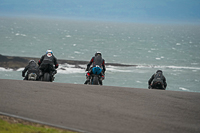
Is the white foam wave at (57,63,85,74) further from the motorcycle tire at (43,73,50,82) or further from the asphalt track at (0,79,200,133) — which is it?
the asphalt track at (0,79,200,133)

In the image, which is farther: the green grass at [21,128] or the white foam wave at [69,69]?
the white foam wave at [69,69]

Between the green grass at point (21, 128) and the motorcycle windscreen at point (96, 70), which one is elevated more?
the motorcycle windscreen at point (96, 70)

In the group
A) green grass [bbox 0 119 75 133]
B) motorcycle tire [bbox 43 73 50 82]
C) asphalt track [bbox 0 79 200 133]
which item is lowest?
green grass [bbox 0 119 75 133]

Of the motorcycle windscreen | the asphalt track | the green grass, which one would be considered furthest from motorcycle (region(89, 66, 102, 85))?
the green grass

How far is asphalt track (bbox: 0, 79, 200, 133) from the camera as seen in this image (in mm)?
9234

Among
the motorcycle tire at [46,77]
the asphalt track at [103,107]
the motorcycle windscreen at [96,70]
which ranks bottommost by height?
the asphalt track at [103,107]

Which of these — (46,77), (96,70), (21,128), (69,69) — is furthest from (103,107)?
(69,69)

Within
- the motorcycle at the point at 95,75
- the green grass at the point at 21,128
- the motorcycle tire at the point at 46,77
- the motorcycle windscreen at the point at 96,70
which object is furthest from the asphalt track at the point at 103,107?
the motorcycle tire at the point at 46,77

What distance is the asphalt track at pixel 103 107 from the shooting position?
9234 millimetres

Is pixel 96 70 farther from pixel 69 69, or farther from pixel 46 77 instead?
pixel 69 69

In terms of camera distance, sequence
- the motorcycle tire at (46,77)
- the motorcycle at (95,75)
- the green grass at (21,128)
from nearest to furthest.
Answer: the green grass at (21,128)
the motorcycle at (95,75)
the motorcycle tire at (46,77)

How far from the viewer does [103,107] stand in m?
10.6

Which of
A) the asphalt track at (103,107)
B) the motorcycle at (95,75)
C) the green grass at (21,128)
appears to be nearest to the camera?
the green grass at (21,128)

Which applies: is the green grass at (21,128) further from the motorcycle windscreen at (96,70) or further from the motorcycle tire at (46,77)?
the motorcycle tire at (46,77)
